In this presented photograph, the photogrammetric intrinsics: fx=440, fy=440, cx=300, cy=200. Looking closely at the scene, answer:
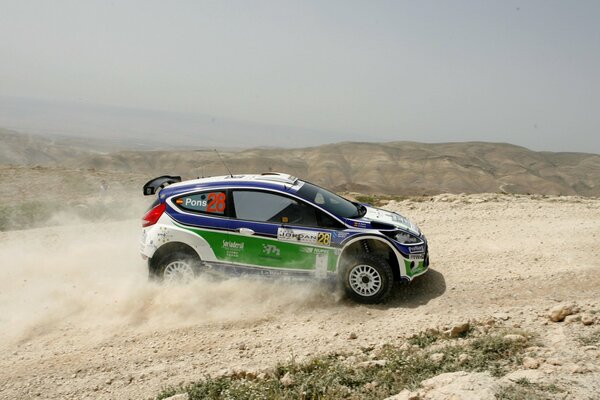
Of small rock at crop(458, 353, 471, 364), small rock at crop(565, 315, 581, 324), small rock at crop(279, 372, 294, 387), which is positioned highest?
small rock at crop(565, 315, 581, 324)

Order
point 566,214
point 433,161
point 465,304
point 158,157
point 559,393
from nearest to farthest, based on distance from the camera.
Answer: point 559,393, point 465,304, point 566,214, point 433,161, point 158,157

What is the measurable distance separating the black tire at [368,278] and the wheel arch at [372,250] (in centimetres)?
13

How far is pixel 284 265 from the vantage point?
272 inches

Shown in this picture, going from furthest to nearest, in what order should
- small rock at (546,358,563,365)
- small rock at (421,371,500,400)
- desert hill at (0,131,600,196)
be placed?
desert hill at (0,131,600,196) < small rock at (546,358,563,365) < small rock at (421,371,500,400)

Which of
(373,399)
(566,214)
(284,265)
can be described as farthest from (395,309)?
(566,214)

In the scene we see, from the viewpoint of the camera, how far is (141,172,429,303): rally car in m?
6.77

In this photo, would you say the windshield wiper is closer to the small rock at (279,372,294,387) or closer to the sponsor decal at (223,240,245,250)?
the sponsor decal at (223,240,245,250)

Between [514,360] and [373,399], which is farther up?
[514,360]

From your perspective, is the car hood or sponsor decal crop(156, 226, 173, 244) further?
sponsor decal crop(156, 226, 173, 244)

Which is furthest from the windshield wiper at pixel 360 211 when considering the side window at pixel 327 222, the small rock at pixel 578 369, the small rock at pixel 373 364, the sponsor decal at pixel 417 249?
the small rock at pixel 578 369

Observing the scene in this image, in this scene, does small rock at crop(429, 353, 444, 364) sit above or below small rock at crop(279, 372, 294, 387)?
above

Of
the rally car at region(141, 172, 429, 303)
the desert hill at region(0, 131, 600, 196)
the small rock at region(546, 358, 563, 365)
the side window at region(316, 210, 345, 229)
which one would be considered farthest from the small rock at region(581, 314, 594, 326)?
the desert hill at region(0, 131, 600, 196)

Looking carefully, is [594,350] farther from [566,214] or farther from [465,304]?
[566,214]

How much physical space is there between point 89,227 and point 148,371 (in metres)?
8.66
